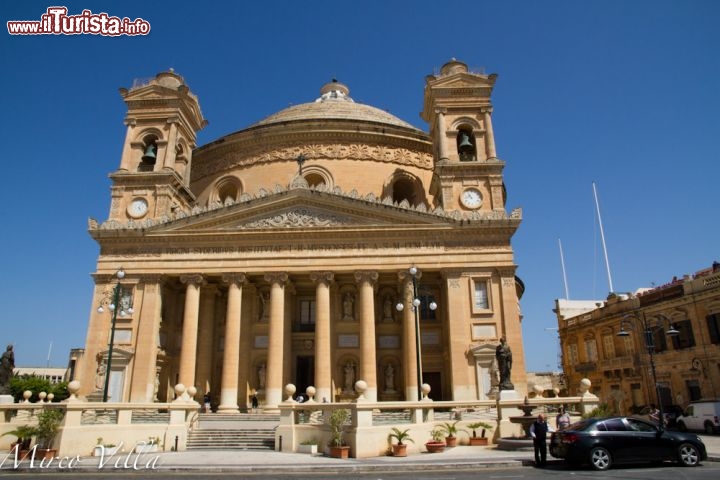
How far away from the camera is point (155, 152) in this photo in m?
36.9

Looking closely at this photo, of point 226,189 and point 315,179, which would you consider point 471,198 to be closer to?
point 315,179

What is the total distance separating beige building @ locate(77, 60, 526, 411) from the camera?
30031 millimetres

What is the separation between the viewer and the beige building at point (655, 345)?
30.8 m

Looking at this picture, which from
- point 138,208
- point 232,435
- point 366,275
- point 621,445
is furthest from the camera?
point 138,208

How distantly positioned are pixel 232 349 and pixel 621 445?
843 inches

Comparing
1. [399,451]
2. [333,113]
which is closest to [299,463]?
[399,451]

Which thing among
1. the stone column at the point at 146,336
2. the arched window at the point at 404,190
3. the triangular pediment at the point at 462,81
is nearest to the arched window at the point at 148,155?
the stone column at the point at 146,336

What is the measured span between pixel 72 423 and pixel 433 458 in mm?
12791

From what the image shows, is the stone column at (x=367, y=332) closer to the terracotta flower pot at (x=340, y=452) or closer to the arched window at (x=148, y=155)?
the terracotta flower pot at (x=340, y=452)

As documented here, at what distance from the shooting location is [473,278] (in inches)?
1218

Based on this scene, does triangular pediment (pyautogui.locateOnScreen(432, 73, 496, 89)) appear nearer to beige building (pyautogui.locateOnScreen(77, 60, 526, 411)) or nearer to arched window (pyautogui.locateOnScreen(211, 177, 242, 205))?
beige building (pyautogui.locateOnScreen(77, 60, 526, 411))

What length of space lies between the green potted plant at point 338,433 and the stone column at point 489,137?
21.7 metres

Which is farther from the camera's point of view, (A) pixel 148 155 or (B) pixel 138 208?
(A) pixel 148 155

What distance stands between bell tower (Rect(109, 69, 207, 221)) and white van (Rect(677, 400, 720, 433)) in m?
30.9
